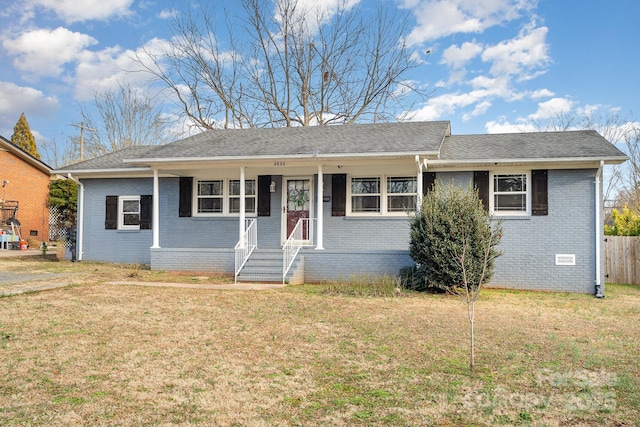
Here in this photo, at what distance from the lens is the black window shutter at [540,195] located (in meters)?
11.7

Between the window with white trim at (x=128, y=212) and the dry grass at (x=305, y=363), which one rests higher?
the window with white trim at (x=128, y=212)

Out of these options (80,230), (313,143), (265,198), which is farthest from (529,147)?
(80,230)

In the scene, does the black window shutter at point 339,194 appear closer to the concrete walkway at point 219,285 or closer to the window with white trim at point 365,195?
the window with white trim at point 365,195

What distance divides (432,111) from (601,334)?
64.5 ft

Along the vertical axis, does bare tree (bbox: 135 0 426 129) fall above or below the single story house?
above

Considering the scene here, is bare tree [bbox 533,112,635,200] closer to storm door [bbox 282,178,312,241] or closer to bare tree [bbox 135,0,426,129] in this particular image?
bare tree [bbox 135,0,426,129]

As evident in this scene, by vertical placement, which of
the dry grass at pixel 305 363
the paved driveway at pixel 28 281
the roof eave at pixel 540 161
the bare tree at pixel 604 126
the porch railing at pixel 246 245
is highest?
the bare tree at pixel 604 126

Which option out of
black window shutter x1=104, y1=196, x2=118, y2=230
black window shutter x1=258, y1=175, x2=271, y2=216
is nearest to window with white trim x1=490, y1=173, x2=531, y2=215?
black window shutter x1=258, y1=175, x2=271, y2=216

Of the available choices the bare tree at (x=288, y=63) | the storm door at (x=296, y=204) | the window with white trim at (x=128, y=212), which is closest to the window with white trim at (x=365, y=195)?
the storm door at (x=296, y=204)

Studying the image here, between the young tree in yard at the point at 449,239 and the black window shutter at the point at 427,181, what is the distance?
6.49ft

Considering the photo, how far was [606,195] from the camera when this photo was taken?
2930cm

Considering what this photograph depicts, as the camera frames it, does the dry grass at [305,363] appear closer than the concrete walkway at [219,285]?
Yes

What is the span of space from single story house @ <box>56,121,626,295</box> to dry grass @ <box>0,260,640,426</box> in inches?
115

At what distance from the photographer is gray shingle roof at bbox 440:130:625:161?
1132 centimetres
